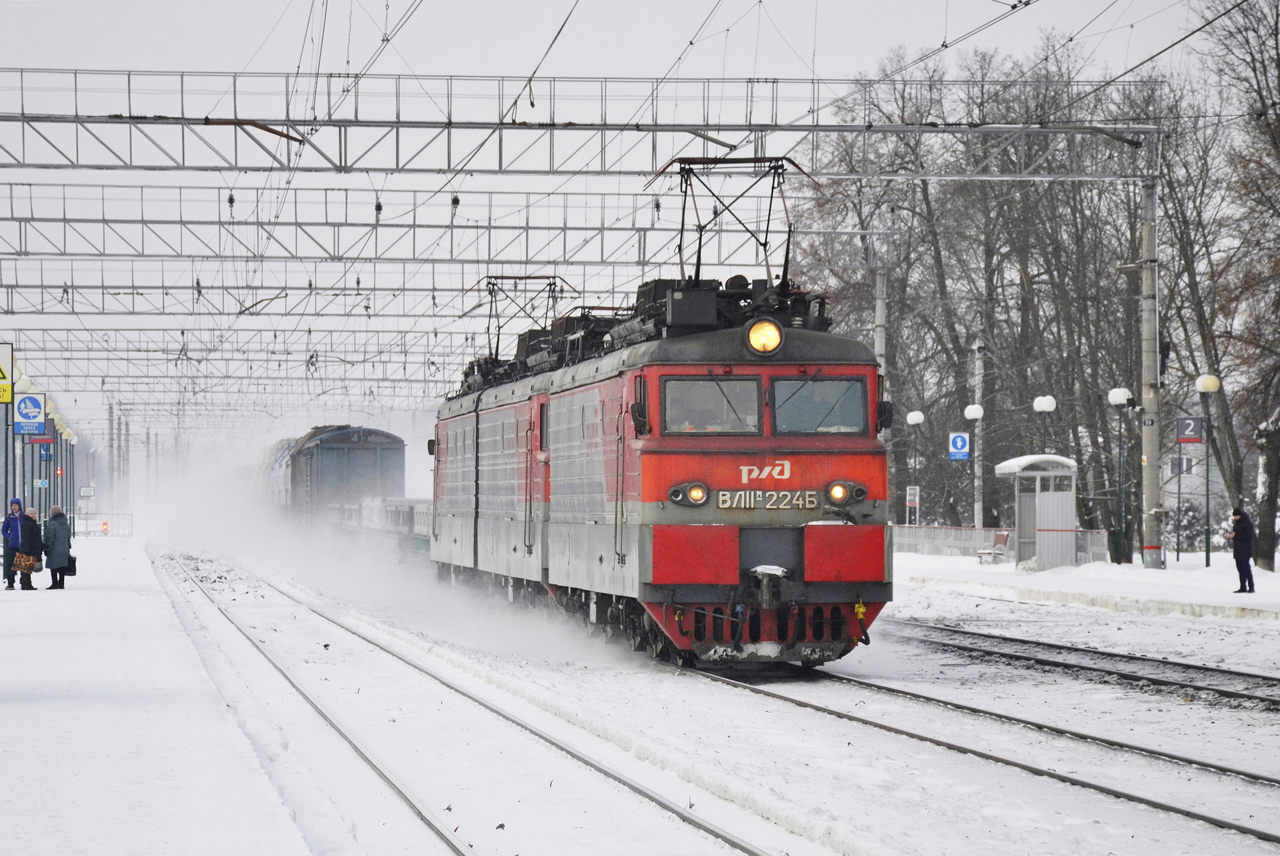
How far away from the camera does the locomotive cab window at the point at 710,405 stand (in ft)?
46.7

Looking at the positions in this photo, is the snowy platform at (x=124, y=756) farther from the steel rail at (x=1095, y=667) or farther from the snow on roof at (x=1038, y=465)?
the snow on roof at (x=1038, y=465)

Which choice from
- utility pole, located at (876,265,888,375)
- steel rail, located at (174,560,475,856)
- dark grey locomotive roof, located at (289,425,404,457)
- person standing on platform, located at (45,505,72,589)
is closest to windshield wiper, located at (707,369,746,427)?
steel rail, located at (174,560,475,856)

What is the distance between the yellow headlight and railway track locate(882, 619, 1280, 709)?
4435 mm

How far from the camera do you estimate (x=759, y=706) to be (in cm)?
1234

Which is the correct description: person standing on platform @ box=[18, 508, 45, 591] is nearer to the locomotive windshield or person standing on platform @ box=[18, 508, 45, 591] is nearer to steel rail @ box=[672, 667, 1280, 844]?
the locomotive windshield

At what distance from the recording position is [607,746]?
33.8 ft

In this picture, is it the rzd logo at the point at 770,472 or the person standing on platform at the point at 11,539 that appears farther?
the person standing on platform at the point at 11,539

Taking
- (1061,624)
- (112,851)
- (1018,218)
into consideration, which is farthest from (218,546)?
(112,851)

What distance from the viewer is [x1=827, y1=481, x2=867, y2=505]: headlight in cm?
1425

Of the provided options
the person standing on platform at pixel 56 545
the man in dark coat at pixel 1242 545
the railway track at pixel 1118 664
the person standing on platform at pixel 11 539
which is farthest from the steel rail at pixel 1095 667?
the person standing on platform at pixel 11 539

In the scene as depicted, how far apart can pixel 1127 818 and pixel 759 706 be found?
4618 mm

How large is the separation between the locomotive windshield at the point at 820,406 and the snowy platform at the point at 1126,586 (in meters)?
9.56

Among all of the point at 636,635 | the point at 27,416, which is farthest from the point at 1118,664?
the point at 27,416

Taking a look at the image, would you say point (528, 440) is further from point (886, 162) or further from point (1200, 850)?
point (886, 162)
